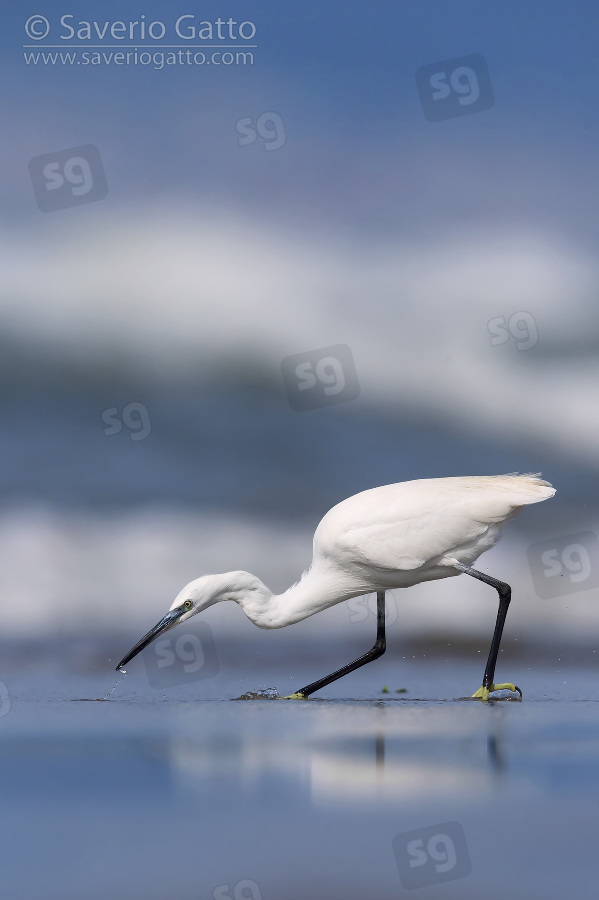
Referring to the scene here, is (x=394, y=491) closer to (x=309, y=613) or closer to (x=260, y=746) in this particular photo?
(x=309, y=613)

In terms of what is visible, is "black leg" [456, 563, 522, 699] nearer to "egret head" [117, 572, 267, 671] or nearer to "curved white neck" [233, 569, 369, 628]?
"curved white neck" [233, 569, 369, 628]

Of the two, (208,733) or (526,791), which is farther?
(208,733)

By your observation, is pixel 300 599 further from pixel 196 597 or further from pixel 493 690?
pixel 493 690

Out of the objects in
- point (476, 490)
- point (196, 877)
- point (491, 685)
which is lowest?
point (491, 685)

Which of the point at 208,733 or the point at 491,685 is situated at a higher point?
the point at 208,733

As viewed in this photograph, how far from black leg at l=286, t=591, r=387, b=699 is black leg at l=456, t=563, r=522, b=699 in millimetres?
442

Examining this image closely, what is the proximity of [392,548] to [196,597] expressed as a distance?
69 cm

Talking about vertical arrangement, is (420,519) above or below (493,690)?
above

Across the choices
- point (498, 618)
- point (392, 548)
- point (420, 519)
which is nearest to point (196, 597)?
point (392, 548)

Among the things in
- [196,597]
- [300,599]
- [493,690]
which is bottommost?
[493,690]

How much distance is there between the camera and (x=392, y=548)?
3.83 meters

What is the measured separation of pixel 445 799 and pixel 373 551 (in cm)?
176

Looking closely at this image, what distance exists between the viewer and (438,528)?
150 inches

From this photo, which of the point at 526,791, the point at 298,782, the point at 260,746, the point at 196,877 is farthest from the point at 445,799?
the point at 260,746
